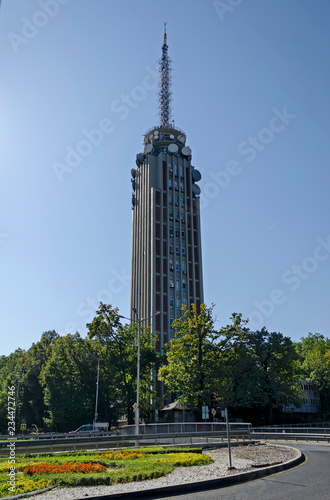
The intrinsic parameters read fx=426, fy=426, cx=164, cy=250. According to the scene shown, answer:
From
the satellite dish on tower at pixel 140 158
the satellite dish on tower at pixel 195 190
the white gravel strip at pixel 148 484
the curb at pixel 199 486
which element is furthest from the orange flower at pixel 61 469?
the satellite dish on tower at pixel 140 158

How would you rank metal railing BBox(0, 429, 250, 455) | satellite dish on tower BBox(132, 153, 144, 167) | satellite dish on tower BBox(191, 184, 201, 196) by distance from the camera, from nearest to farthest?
metal railing BBox(0, 429, 250, 455), satellite dish on tower BBox(191, 184, 201, 196), satellite dish on tower BBox(132, 153, 144, 167)

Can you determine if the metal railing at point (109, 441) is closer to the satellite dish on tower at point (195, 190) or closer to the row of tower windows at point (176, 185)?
the row of tower windows at point (176, 185)

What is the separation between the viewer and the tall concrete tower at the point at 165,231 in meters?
84.5

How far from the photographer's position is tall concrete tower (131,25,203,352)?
84500 mm

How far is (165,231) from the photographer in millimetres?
89750

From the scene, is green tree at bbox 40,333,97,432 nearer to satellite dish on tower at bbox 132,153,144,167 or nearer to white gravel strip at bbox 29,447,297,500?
white gravel strip at bbox 29,447,297,500

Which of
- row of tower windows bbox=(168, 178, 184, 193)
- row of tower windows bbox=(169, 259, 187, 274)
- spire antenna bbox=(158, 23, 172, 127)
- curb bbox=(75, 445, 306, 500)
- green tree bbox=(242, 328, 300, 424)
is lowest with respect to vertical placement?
curb bbox=(75, 445, 306, 500)

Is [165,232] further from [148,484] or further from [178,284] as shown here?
[148,484]

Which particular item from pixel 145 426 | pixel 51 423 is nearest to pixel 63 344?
pixel 51 423

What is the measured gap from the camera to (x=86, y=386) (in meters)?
54.6

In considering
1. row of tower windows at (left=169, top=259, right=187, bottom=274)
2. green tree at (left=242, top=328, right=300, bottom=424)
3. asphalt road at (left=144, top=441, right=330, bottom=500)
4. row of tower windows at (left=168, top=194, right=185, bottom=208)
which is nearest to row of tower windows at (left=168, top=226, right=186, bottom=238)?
row of tower windows at (left=169, top=259, right=187, bottom=274)

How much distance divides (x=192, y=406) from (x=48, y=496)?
41.6 meters

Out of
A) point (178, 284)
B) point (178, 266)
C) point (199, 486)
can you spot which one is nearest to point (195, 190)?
point (178, 266)

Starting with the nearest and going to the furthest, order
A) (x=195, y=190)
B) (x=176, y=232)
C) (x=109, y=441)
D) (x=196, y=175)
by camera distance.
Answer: (x=109, y=441), (x=176, y=232), (x=195, y=190), (x=196, y=175)
